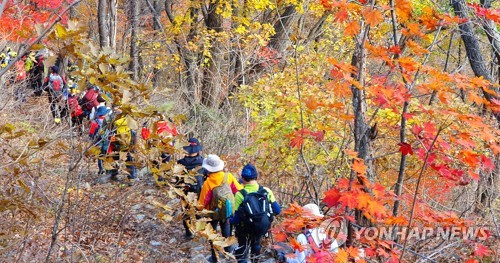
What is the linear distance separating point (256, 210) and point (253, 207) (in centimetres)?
5

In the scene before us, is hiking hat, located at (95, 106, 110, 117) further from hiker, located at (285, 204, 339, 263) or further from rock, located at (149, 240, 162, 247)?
hiker, located at (285, 204, 339, 263)

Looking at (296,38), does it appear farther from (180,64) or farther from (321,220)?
(180,64)

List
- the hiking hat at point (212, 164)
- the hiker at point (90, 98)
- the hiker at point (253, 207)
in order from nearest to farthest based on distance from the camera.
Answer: the hiker at point (253, 207), the hiking hat at point (212, 164), the hiker at point (90, 98)

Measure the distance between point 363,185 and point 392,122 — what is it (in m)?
2.67

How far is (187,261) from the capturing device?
21.9 feet

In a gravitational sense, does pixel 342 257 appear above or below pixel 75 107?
below

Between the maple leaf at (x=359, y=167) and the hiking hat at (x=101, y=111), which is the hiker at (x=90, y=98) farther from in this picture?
the maple leaf at (x=359, y=167)

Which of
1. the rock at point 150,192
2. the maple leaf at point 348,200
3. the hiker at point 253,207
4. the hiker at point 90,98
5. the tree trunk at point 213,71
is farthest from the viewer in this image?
the tree trunk at point 213,71

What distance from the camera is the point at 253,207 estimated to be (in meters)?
5.57

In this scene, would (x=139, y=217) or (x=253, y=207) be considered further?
(x=139, y=217)

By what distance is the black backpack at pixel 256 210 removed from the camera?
5.56m

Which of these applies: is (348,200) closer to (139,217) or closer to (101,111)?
(139,217)

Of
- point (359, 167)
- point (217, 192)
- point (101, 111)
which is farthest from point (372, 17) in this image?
point (101, 111)

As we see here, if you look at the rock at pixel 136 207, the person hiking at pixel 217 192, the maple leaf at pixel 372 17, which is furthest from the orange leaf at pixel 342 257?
the rock at pixel 136 207
